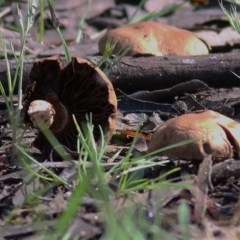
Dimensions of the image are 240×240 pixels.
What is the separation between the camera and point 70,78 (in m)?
2.38

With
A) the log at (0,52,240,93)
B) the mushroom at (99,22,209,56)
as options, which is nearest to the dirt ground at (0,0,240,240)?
the log at (0,52,240,93)

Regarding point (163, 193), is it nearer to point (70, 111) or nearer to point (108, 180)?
point (108, 180)

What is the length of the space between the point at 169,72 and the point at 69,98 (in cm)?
55

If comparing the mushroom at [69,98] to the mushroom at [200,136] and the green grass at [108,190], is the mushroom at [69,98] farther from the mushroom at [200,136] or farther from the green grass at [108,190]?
the mushroom at [200,136]

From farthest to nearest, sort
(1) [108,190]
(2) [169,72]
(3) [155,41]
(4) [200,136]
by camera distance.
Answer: (3) [155,41]
(2) [169,72]
(4) [200,136]
(1) [108,190]

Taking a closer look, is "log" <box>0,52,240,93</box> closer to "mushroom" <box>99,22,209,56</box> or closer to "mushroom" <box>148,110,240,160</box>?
"mushroom" <box>99,22,209,56</box>

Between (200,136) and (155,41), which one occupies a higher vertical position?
(200,136)

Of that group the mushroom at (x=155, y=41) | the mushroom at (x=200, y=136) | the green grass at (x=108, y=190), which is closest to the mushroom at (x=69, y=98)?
the green grass at (x=108, y=190)

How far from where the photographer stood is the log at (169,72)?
9.24ft

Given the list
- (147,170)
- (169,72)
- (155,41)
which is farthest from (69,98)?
(155,41)

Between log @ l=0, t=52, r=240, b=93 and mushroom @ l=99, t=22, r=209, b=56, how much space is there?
190mm

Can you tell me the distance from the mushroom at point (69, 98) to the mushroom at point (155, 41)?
26.0 inches

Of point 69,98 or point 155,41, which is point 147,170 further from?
point 155,41

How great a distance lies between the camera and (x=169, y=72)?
9.25 feet
